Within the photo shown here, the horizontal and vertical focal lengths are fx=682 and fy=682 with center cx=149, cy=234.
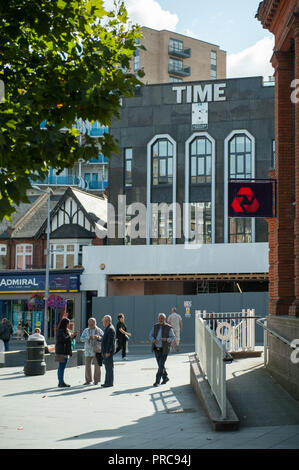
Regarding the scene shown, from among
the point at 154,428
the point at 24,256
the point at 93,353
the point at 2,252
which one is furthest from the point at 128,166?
the point at 154,428

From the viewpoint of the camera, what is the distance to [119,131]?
152ft

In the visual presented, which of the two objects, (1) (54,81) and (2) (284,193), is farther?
(2) (284,193)

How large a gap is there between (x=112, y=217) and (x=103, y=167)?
2520 cm

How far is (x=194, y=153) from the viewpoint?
44.2 m

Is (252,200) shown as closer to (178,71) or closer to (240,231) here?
(240,231)

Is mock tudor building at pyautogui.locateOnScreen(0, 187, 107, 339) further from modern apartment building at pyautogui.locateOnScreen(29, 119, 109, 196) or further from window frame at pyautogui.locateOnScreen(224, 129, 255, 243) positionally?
modern apartment building at pyautogui.locateOnScreen(29, 119, 109, 196)

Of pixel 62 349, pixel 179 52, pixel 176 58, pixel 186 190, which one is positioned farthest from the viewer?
pixel 176 58

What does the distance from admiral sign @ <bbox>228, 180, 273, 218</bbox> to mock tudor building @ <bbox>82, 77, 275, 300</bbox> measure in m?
25.9

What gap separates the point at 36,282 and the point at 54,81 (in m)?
37.0

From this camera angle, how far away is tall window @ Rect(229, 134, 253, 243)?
139 feet

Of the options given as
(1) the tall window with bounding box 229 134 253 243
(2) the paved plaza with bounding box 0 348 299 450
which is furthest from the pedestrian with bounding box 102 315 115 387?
(1) the tall window with bounding box 229 134 253 243

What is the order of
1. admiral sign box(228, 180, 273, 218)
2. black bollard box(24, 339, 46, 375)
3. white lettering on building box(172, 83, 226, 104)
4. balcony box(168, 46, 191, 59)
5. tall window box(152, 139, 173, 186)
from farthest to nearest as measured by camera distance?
balcony box(168, 46, 191, 59)
tall window box(152, 139, 173, 186)
white lettering on building box(172, 83, 226, 104)
black bollard box(24, 339, 46, 375)
admiral sign box(228, 180, 273, 218)
